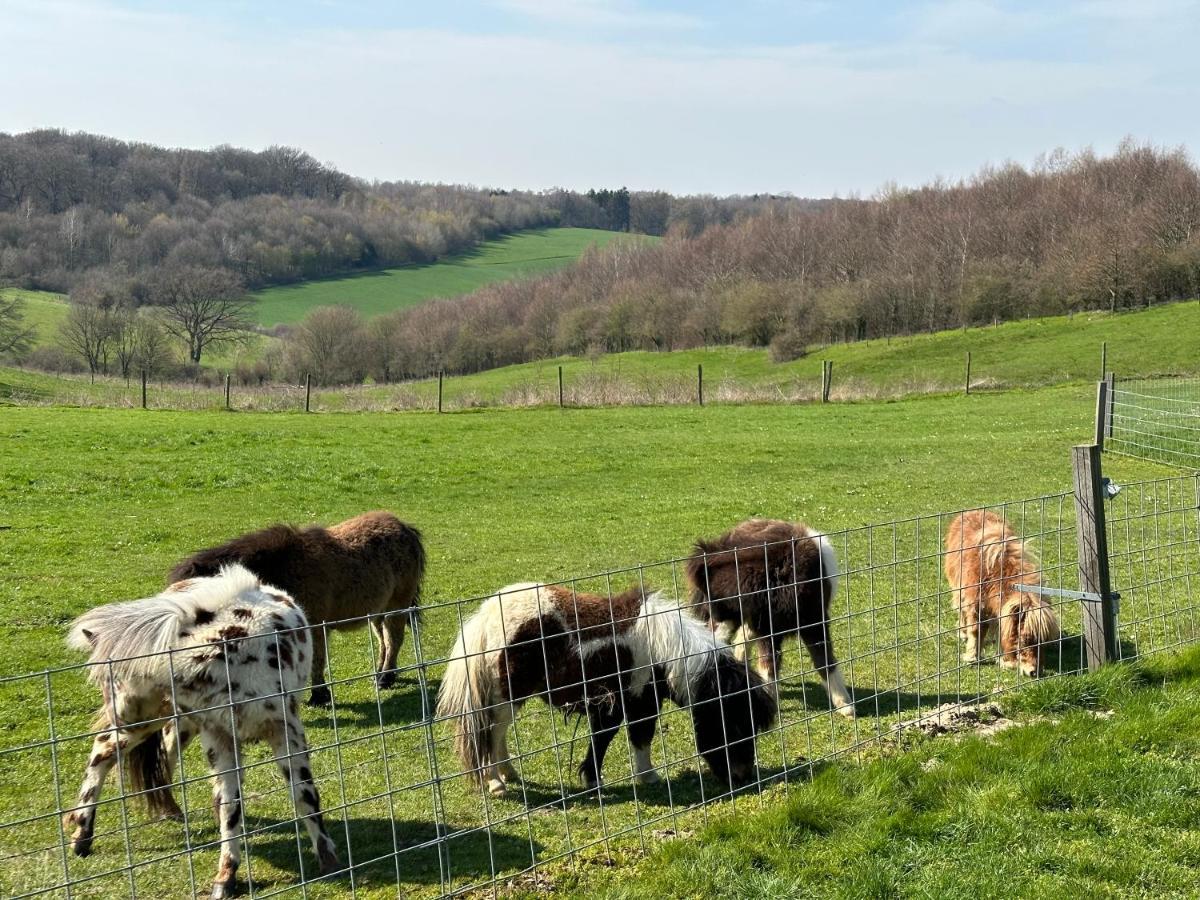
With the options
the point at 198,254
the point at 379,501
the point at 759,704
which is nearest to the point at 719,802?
the point at 759,704

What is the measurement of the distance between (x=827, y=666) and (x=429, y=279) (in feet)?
353

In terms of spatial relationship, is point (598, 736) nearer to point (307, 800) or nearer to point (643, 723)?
point (643, 723)

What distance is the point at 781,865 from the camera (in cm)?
454

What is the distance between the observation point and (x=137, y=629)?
16.2 ft

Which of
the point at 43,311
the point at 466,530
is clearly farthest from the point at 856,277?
the point at 466,530

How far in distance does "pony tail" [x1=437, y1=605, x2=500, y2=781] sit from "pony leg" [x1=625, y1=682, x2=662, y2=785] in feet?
2.82

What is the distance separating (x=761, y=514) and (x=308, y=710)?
363 inches

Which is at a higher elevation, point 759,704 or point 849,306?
point 849,306

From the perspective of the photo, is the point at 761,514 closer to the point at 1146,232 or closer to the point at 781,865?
the point at 781,865

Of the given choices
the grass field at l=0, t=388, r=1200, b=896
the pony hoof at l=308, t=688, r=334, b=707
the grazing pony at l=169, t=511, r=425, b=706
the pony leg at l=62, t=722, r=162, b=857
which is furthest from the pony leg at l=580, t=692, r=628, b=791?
the pony hoof at l=308, t=688, r=334, b=707

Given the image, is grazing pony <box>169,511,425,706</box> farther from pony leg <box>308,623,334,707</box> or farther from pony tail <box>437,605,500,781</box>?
pony tail <box>437,605,500,781</box>

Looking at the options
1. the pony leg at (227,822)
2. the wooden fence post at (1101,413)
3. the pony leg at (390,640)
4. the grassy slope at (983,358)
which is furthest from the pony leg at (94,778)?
the grassy slope at (983,358)

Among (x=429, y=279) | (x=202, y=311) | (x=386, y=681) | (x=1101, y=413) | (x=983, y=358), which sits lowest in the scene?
(x=386, y=681)

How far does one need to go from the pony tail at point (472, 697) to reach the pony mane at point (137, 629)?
1529mm
